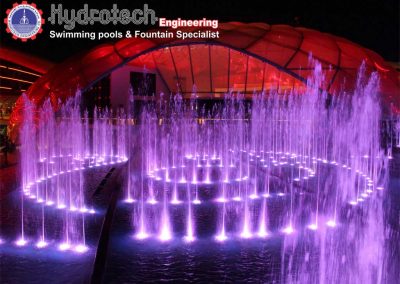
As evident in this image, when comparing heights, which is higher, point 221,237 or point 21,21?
point 21,21

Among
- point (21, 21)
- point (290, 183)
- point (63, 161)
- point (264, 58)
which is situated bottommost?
point (290, 183)

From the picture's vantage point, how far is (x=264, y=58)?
19406 mm

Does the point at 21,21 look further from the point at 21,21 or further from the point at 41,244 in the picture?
the point at 41,244

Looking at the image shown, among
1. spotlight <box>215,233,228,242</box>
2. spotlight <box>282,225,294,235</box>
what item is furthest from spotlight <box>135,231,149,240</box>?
spotlight <box>282,225,294,235</box>

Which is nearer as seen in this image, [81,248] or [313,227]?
[81,248]

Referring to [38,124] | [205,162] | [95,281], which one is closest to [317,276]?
[95,281]

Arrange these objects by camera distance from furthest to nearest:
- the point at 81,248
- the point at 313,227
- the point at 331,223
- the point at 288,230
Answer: the point at 331,223, the point at 313,227, the point at 288,230, the point at 81,248

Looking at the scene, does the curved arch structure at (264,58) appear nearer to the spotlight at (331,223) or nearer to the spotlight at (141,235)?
the spotlight at (331,223)

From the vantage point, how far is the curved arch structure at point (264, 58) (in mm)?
19328

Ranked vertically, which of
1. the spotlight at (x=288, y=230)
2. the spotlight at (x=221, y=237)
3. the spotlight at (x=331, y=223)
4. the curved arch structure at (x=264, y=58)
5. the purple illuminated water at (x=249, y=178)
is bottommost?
the spotlight at (x=221, y=237)

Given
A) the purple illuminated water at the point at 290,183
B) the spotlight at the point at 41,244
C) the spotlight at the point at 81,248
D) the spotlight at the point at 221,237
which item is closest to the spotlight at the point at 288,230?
the purple illuminated water at the point at 290,183

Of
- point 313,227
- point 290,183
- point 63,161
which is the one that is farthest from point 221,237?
point 63,161

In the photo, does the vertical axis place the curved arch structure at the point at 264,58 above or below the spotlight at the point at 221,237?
above

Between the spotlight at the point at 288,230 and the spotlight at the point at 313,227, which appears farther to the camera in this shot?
the spotlight at the point at 313,227
